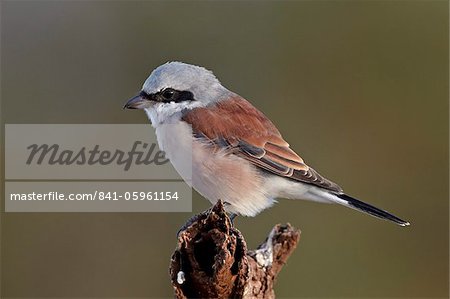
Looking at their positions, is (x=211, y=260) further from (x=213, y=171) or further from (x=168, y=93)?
(x=168, y=93)

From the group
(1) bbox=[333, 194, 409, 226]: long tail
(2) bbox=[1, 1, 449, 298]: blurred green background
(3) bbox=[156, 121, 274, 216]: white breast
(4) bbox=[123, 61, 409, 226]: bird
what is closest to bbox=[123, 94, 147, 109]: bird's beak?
(4) bbox=[123, 61, 409, 226]: bird

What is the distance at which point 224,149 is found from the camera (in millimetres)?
3469

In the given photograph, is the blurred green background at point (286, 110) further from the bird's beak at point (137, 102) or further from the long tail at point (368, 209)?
the bird's beak at point (137, 102)

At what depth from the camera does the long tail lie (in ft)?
11.4

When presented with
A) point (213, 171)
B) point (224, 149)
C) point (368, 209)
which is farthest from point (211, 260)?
point (368, 209)

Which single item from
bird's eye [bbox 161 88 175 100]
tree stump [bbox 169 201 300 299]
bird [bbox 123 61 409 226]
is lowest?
tree stump [bbox 169 201 300 299]

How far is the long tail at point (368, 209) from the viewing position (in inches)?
137

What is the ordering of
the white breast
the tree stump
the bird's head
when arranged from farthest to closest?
the bird's head → the white breast → the tree stump

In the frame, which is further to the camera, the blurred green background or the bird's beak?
the blurred green background

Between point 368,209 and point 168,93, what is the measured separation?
1.15 meters

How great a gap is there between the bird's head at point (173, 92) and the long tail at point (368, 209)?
819mm

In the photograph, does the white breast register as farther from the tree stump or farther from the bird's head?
the tree stump

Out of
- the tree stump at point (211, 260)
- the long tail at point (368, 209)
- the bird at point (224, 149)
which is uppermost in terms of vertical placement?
the bird at point (224, 149)

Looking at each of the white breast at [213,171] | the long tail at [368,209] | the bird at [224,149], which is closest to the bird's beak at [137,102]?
the bird at [224,149]
